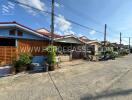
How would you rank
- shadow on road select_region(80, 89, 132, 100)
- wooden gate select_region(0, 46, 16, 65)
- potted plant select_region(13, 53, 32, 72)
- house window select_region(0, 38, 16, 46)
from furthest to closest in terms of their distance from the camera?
house window select_region(0, 38, 16, 46)
wooden gate select_region(0, 46, 16, 65)
potted plant select_region(13, 53, 32, 72)
shadow on road select_region(80, 89, 132, 100)

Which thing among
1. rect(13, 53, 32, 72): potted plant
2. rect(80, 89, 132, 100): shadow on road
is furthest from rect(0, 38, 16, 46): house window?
rect(80, 89, 132, 100): shadow on road

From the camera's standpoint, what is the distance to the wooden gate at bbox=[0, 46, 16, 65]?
14.9 meters

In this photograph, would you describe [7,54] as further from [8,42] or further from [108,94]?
[108,94]

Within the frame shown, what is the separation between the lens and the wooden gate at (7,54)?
14.9 metres

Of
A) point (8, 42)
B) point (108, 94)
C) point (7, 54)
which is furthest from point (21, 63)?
point (108, 94)

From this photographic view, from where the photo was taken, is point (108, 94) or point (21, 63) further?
point (21, 63)

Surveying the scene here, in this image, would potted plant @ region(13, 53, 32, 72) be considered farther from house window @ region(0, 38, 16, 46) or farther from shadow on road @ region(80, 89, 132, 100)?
shadow on road @ region(80, 89, 132, 100)

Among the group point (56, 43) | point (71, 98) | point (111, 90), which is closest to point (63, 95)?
point (71, 98)

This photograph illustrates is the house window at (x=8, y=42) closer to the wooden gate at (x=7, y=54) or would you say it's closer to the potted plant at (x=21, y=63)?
the wooden gate at (x=7, y=54)

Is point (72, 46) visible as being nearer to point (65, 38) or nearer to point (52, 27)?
point (65, 38)

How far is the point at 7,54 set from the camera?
15.1 m

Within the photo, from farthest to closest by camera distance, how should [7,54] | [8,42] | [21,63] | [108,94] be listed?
[8,42], [7,54], [21,63], [108,94]

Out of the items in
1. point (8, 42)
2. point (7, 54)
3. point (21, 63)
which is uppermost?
point (8, 42)

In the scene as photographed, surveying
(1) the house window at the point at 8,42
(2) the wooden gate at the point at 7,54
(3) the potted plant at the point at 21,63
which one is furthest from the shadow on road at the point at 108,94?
(1) the house window at the point at 8,42
